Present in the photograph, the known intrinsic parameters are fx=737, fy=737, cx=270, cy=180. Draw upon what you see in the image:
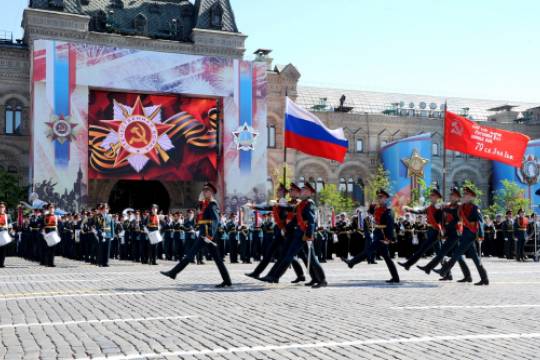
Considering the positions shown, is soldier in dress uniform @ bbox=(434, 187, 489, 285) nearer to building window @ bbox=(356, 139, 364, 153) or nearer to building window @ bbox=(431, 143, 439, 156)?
building window @ bbox=(356, 139, 364, 153)

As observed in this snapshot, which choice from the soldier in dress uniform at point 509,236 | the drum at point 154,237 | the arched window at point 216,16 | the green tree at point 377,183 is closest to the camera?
the drum at point 154,237

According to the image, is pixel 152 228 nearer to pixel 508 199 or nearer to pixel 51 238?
pixel 51 238

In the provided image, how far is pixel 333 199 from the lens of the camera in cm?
5759

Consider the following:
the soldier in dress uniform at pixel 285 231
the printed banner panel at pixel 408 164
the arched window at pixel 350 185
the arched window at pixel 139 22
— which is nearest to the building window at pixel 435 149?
the printed banner panel at pixel 408 164

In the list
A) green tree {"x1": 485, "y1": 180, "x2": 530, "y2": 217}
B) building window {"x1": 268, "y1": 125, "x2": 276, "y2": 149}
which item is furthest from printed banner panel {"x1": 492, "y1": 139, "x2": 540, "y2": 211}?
building window {"x1": 268, "y1": 125, "x2": 276, "y2": 149}

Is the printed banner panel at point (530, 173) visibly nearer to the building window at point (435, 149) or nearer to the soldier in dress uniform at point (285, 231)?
the building window at point (435, 149)

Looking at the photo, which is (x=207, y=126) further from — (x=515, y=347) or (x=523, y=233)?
(x=515, y=347)

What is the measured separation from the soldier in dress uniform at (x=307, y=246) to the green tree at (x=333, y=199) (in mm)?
42490

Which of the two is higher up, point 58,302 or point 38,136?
point 38,136

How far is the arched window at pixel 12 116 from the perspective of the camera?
4969 centimetres

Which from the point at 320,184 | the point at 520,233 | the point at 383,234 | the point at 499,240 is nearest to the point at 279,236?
the point at 383,234

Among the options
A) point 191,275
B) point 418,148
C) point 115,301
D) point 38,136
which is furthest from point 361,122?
point 115,301

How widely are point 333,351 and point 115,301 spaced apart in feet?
16.2

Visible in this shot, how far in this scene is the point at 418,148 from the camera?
2437 inches
